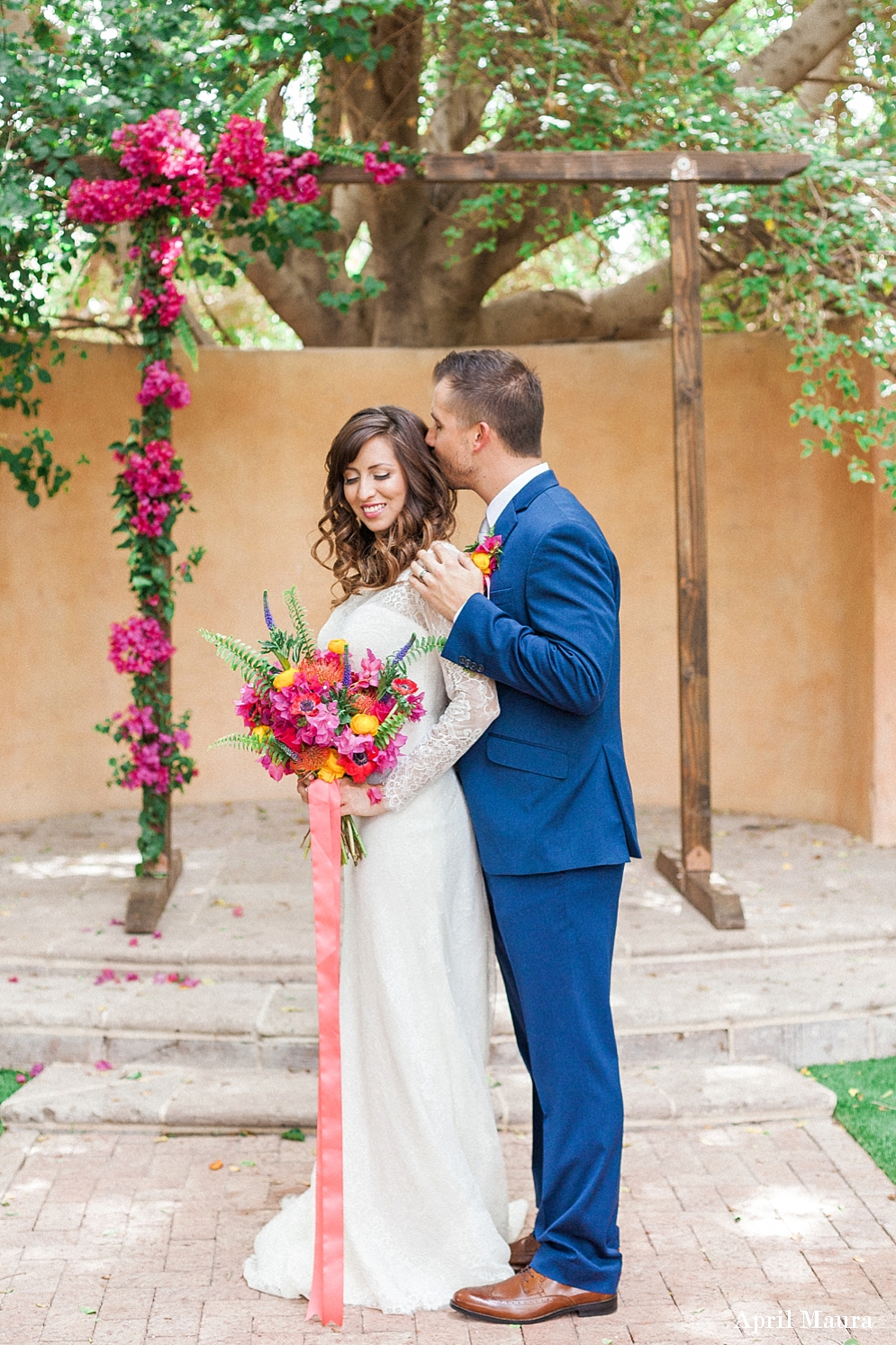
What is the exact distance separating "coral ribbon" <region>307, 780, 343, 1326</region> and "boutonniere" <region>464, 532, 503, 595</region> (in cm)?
58

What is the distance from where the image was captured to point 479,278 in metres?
7.47

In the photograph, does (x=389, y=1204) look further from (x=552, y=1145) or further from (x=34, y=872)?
(x=34, y=872)

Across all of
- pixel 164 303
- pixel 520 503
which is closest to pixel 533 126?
pixel 164 303

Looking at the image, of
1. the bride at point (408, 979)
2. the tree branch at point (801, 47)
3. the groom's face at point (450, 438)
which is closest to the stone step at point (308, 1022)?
the bride at point (408, 979)

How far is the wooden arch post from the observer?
5215 mm

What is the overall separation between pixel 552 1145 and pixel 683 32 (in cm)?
534

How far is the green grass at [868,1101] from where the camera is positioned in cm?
365

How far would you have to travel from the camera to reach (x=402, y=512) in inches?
111

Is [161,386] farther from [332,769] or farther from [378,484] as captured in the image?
[332,769]

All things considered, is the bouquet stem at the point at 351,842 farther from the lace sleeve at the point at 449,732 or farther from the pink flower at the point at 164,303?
the pink flower at the point at 164,303

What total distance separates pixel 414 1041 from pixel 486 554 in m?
1.13

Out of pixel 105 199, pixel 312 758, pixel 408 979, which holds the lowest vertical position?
pixel 408 979

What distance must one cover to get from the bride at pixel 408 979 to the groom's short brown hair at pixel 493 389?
16 centimetres

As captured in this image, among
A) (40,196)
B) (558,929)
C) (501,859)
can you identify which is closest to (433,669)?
(501,859)
